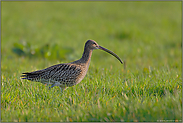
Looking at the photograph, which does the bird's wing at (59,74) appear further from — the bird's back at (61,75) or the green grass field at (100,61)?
the green grass field at (100,61)

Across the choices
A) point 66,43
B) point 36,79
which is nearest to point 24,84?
point 36,79

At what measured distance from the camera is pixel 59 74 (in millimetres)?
5289

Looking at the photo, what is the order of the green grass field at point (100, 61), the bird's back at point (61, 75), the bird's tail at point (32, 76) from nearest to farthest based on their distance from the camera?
the green grass field at point (100, 61), the bird's back at point (61, 75), the bird's tail at point (32, 76)

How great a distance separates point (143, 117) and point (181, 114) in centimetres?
57

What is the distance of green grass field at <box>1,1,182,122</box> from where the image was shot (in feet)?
12.7

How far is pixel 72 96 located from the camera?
4.59 m

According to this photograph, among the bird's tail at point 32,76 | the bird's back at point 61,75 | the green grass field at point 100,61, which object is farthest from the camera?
the bird's tail at point 32,76

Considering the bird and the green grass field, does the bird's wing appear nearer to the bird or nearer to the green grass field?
the bird

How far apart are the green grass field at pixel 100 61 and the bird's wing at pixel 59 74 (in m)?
0.20

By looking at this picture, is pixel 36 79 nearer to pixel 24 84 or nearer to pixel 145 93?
pixel 24 84

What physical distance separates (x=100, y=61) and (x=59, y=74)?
167 inches

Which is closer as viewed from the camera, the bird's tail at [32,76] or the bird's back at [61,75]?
the bird's back at [61,75]

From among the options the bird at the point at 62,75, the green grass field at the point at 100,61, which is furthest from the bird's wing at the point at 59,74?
the green grass field at the point at 100,61

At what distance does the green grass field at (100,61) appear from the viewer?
12.7 ft
